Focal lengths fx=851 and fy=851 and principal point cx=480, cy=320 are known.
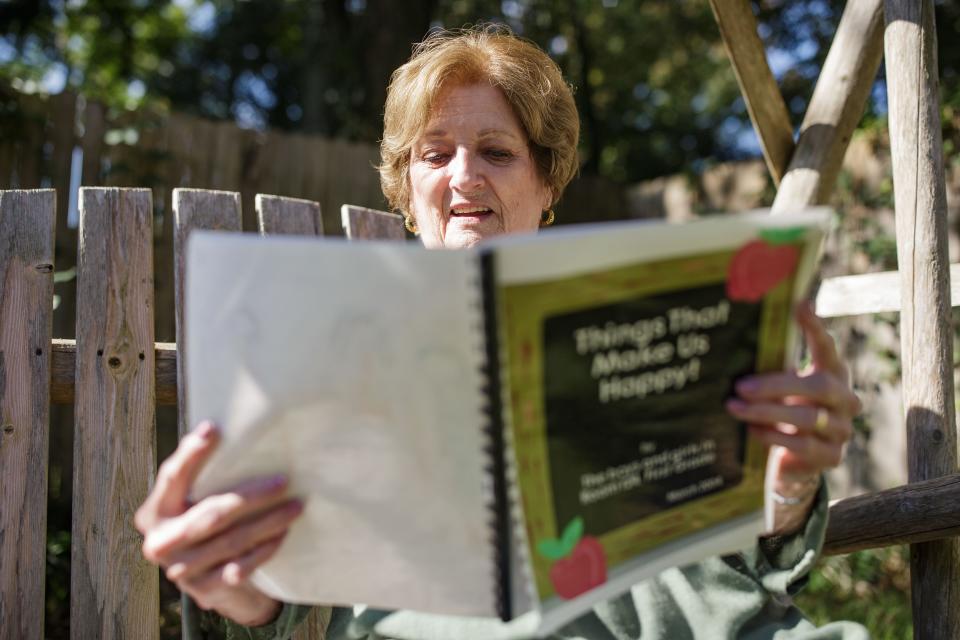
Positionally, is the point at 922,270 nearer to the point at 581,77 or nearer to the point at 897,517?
the point at 897,517

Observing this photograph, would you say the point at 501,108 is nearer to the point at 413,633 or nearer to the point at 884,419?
the point at 413,633

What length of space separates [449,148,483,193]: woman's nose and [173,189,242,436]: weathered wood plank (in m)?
0.53

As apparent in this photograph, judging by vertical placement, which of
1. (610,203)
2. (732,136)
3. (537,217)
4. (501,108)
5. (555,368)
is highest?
(732,136)

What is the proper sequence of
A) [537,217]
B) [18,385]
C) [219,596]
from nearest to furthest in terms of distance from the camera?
[219,596] → [18,385] → [537,217]

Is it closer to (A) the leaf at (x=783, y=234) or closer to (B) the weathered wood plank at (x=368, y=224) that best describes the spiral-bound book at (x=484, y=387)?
(A) the leaf at (x=783, y=234)

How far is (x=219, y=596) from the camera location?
1021 mm

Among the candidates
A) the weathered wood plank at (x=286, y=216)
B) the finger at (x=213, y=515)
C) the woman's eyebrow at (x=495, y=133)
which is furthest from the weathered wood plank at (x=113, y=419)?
the finger at (x=213, y=515)

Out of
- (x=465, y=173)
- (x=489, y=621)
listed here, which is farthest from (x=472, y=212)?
(x=489, y=621)

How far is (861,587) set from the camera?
3752 mm

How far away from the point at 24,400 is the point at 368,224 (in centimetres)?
85

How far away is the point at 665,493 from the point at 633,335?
20cm

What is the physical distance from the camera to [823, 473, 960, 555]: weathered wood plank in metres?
1.57

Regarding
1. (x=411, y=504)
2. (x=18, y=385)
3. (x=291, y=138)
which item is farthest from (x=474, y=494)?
(x=291, y=138)

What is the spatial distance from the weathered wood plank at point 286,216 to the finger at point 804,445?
4.12ft
